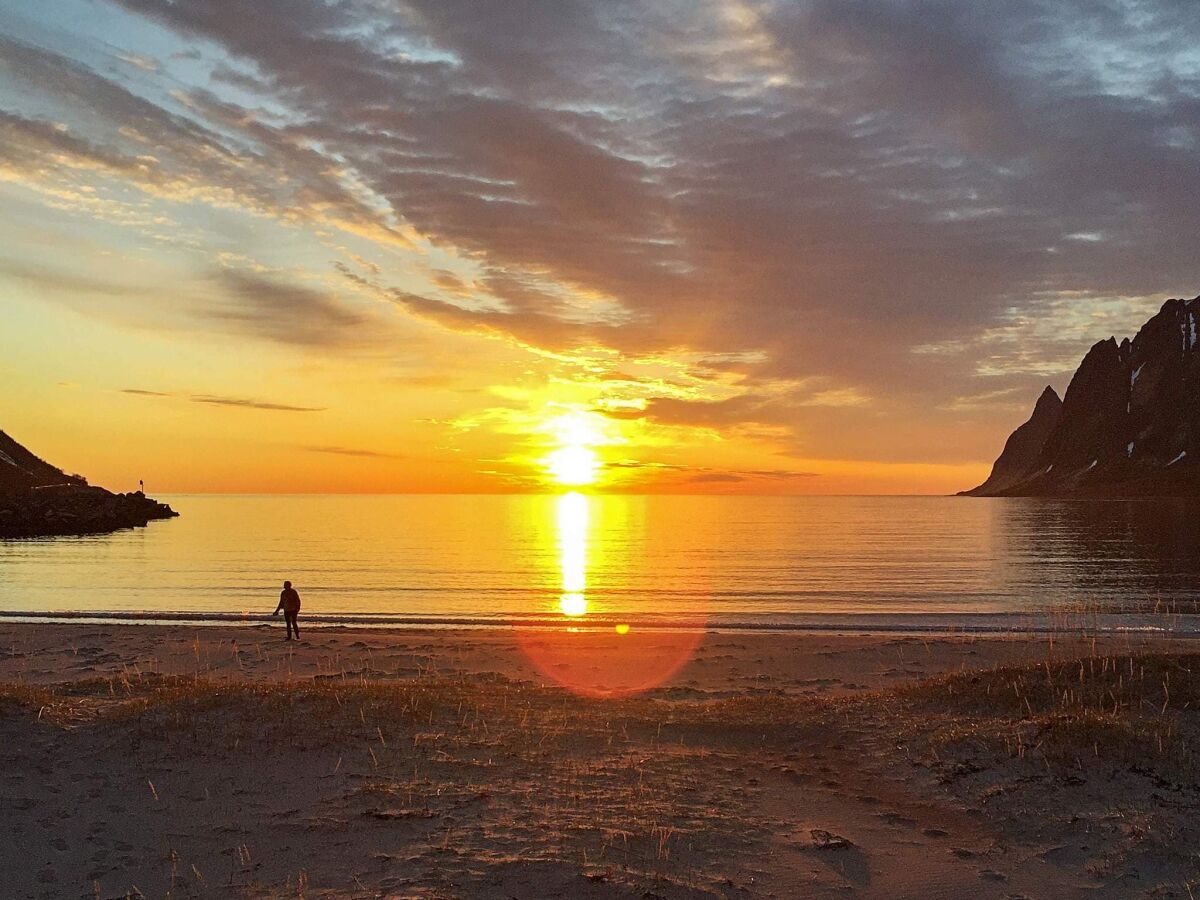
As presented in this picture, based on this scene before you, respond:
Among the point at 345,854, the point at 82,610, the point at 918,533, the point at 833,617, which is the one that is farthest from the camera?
the point at 918,533

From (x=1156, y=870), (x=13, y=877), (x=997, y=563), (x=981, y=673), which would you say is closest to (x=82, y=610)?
(x=13, y=877)

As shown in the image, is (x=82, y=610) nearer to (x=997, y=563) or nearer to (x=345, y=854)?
(x=345, y=854)

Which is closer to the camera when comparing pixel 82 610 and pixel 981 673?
pixel 981 673

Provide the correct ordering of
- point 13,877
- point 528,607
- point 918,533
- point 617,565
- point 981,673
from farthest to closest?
point 918,533, point 617,565, point 528,607, point 981,673, point 13,877

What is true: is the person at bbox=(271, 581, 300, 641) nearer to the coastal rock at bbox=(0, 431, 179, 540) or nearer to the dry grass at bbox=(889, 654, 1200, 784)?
the dry grass at bbox=(889, 654, 1200, 784)

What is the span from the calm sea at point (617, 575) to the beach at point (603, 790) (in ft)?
75.6

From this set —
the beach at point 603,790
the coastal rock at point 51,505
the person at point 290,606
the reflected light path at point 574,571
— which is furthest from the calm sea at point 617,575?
the beach at point 603,790

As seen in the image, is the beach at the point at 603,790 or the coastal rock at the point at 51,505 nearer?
the beach at the point at 603,790

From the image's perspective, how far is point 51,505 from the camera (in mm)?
103500

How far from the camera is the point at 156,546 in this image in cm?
8156

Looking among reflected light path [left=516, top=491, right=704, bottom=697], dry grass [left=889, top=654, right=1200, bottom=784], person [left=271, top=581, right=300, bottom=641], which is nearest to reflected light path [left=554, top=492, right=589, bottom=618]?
reflected light path [left=516, top=491, right=704, bottom=697]

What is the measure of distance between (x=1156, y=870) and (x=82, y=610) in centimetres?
4356

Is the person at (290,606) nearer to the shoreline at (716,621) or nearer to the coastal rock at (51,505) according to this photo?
the shoreline at (716,621)

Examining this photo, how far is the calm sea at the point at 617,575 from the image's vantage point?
41.5m
